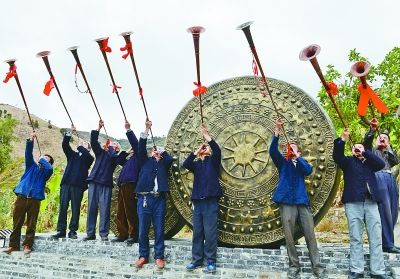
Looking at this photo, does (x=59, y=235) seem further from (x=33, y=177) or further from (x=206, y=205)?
(x=206, y=205)

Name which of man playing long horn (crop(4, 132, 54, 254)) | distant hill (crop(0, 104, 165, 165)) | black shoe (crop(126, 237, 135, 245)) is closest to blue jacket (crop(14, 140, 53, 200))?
man playing long horn (crop(4, 132, 54, 254))

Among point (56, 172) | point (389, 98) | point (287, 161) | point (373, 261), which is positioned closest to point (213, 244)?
point (287, 161)

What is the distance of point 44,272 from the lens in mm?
6289

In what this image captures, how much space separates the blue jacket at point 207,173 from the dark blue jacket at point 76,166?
81.7 inches

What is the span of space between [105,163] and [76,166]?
570 mm

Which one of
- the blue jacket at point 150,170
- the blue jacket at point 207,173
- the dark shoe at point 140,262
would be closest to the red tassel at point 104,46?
the blue jacket at point 150,170

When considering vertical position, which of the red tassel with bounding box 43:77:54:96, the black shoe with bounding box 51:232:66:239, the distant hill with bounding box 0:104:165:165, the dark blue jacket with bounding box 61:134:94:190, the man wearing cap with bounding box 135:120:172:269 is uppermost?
the distant hill with bounding box 0:104:165:165

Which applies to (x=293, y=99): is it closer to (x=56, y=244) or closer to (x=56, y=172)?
(x=56, y=244)

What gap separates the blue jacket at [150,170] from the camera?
5.75 meters

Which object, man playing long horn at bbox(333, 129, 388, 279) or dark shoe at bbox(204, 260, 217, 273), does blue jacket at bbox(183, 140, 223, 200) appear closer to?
dark shoe at bbox(204, 260, 217, 273)

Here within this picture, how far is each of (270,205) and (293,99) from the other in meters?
1.44

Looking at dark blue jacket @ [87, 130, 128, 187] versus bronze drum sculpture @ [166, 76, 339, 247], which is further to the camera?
dark blue jacket @ [87, 130, 128, 187]

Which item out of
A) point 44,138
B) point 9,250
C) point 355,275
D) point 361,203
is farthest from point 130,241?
point 44,138

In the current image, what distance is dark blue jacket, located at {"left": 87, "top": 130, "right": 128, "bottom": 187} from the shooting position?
21.8 ft
